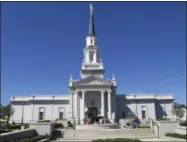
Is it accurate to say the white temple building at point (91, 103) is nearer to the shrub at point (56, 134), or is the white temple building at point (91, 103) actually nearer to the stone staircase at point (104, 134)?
the shrub at point (56, 134)

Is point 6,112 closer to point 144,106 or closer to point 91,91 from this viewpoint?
point 91,91

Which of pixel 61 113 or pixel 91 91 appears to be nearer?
pixel 91 91

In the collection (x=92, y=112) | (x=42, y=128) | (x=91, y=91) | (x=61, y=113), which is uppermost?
(x=91, y=91)

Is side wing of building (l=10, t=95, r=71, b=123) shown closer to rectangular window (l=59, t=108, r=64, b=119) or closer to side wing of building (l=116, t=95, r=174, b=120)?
rectangular window (l=59, t=108, r=64, b=119)

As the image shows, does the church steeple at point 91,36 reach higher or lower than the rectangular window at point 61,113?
higher

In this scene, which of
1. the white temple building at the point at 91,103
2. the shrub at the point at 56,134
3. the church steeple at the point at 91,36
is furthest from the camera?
the church steeple at the point at 91,36

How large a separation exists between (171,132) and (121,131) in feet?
19.4

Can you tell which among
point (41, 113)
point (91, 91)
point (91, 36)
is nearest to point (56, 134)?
point (91, 91)

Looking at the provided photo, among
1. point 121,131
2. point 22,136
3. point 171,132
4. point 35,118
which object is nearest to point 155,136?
point 171,132

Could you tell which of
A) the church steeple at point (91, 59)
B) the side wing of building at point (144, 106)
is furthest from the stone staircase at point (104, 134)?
the side wing of building at point (144, 106)

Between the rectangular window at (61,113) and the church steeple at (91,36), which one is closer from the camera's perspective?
the rectangular window at (61,113)

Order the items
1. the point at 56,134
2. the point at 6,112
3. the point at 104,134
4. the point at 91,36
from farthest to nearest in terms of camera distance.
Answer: the point at 91,36
the point at 6,112
the point at 56,134
the point at 104,134

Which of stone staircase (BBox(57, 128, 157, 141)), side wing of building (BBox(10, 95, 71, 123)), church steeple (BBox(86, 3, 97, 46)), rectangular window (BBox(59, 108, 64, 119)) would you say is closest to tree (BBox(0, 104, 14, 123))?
side wing of building (BBox(10, 95, 71, 123))

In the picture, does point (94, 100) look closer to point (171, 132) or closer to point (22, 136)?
point (171, 132)
